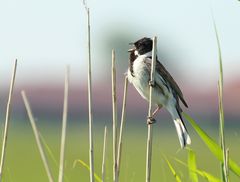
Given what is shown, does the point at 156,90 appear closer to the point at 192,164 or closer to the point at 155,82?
the point at 155,82

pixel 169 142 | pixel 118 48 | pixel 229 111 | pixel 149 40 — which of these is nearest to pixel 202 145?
pixel 169 142

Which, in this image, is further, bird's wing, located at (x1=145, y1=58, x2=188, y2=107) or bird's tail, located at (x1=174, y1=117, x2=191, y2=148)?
bird's wing, located at (x1=145, y1=58, x2=188, y2=107)

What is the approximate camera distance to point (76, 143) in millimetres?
23125

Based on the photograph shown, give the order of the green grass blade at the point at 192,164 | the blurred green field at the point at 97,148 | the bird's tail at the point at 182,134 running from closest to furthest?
1. the green grass blade at the point at 192,164
2. the bird's tail at the point at 182,134
3. the blurred green field at the point at 97,148

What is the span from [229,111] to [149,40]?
72.1 feet

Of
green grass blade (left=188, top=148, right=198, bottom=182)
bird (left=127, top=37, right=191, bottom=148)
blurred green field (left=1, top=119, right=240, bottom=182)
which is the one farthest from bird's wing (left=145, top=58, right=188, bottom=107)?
blurred green field (left=1, top=119, right=240, bottom=182)

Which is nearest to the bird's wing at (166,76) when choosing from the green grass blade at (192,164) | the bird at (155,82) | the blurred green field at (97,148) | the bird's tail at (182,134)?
the bird at (155,82)

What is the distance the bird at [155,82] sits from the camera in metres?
4.18

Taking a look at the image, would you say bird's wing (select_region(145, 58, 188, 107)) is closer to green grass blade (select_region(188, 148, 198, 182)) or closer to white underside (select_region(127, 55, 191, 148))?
white underside (select_region(127, 55, 191, 148))

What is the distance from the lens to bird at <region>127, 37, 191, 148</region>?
13.7ft

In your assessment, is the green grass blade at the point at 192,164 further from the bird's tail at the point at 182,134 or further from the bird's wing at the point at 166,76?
the bird's wing at the point at 166,76

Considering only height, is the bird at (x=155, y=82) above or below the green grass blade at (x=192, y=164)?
above

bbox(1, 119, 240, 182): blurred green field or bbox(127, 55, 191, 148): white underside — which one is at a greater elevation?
bbox(1, 119, 240, 182): blurred green field

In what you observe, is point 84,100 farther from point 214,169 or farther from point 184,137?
point 184,137
